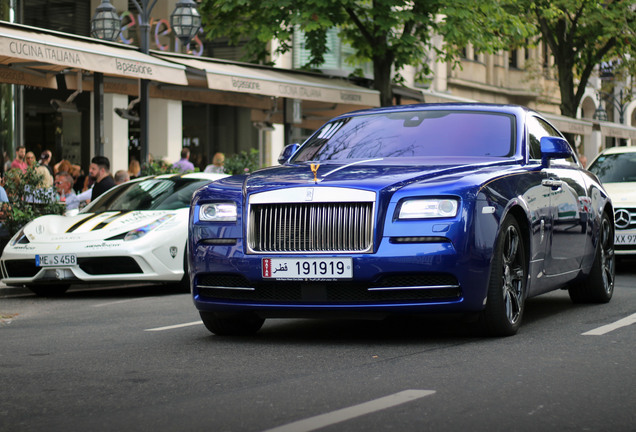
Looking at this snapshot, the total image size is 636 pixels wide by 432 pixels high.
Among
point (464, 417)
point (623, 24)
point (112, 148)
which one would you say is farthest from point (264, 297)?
point (623, 24)

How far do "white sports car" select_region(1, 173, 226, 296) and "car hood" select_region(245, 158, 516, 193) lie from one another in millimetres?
4177

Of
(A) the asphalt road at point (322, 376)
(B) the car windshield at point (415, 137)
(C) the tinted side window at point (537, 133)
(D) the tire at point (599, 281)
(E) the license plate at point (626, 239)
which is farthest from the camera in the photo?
(E) the license plate at point (626, 239)

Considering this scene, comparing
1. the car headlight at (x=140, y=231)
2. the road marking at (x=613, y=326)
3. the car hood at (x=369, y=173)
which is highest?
the car hood at (x=369, y=173)

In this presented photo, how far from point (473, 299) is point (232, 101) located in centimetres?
1532

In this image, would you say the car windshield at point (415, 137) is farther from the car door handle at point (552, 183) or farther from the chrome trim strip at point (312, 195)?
the chrome trim strip at point (312, 195)

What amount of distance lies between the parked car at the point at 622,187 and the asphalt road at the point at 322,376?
4792 millimetres

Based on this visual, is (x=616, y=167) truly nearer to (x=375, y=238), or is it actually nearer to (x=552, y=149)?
(x=552, y=149)

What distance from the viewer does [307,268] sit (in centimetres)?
754

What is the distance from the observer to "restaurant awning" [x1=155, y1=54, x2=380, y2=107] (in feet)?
62.1

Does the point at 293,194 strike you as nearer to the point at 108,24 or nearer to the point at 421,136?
the point at 421,136

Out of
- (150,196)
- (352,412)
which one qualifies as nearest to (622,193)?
(150,196)

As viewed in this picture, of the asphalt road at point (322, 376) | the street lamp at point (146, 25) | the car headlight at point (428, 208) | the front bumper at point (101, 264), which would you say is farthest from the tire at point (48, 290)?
the car headlight at point (428, 208)

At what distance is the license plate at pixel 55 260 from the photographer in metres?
12.3

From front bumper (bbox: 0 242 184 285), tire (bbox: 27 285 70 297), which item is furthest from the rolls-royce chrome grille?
tire (bbox: 27 285 70 297)
